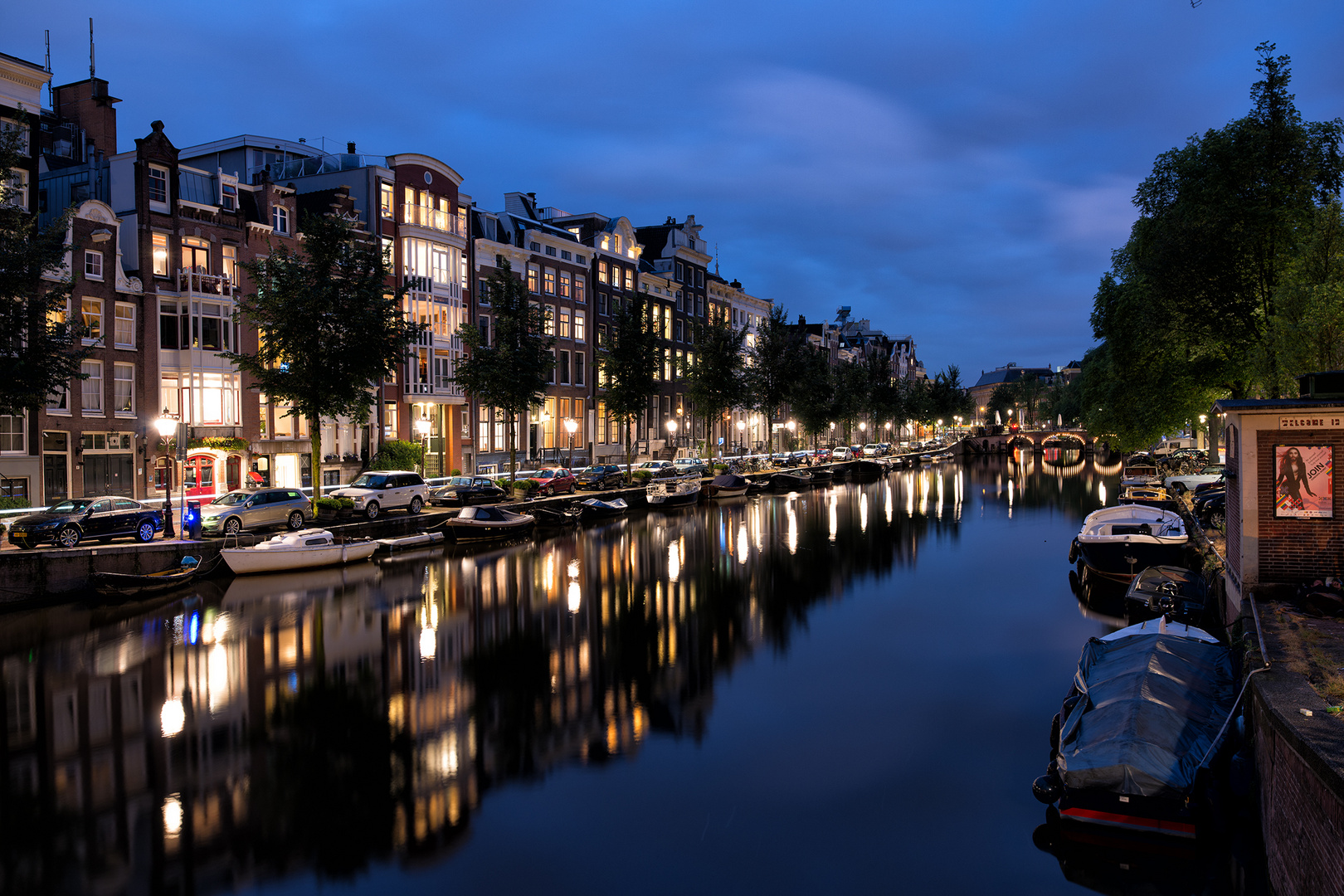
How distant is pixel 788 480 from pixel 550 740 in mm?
60893

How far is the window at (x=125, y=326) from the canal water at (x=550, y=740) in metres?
19.0

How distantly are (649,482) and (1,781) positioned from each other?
50.8 meters

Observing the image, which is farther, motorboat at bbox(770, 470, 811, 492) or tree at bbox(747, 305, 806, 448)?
tree at bbox(747, 305, 806, 448)

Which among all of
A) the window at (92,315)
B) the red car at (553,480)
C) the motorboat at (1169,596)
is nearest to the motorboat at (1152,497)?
the motorboat at (1169,596)

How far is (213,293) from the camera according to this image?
47438mm

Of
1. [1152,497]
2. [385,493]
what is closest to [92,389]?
[385,493]

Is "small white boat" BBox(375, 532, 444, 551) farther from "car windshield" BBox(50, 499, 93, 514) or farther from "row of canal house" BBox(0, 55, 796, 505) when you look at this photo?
"car windshield" BBox(50, 499, 93, 514)

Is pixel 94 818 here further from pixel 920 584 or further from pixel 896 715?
pixel 920 584

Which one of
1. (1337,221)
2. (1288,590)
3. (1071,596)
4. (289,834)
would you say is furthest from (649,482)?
(289,834)

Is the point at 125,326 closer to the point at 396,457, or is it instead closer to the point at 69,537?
the point at 396,457

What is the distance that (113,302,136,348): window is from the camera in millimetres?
43875

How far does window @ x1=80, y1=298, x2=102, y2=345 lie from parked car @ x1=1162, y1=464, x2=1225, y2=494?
59.0m

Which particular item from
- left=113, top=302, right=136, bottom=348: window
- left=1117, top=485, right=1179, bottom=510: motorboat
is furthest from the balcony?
left=1117, top=485, right=1179, bottom=510: motorboat

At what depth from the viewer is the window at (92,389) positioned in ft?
138
